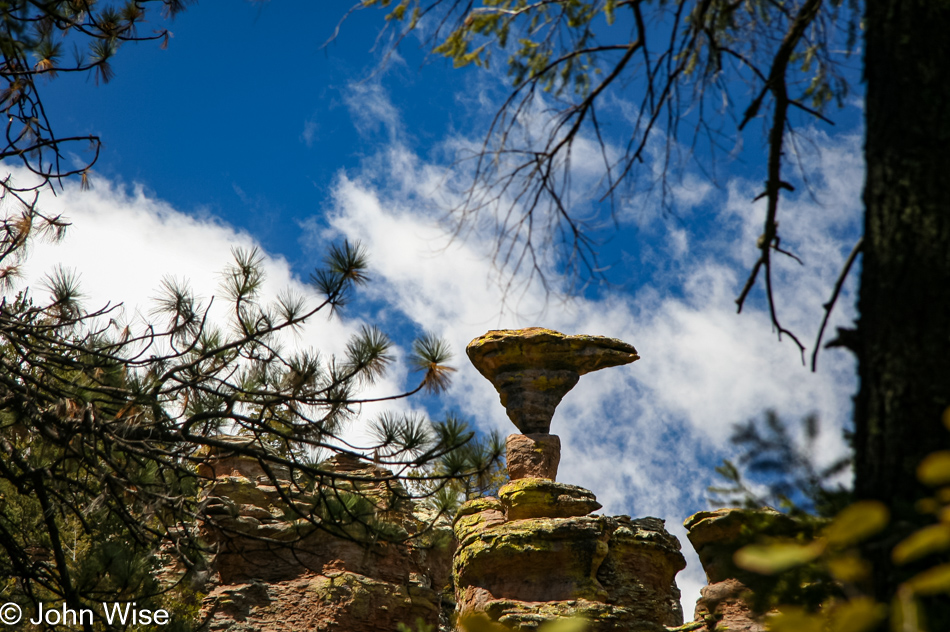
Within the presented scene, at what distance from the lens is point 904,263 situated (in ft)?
8.10

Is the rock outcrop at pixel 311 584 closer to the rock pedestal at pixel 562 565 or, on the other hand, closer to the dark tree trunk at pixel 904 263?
the rock pedestal at pixel 562 565

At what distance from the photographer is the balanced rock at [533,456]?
1415cm

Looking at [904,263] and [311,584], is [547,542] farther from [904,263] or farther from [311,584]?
[904,263]

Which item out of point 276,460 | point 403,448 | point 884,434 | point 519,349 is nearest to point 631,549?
point 519,349

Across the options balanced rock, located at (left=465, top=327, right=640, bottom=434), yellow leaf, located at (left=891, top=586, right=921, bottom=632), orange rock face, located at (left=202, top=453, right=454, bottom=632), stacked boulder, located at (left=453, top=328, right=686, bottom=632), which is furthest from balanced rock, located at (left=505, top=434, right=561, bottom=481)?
yellow leaf, located at (left=891, top=586, right=921, bottom=632)

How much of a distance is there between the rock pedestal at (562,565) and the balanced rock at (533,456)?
48 centimetres

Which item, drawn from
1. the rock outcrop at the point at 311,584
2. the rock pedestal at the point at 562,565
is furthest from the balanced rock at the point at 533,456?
the rock outcrop at the point at 311,584

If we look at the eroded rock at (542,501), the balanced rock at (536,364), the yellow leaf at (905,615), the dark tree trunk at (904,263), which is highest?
the balanced rock at (536,364)

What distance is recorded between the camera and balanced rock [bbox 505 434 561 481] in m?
14.1

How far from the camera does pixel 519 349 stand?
15070 mm

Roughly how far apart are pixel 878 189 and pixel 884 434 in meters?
0.82

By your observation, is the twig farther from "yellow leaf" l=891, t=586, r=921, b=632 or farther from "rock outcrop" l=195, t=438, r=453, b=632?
"rock outcrop" l=195, t=438, r=453, b=632

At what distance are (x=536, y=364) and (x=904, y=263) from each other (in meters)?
12.7

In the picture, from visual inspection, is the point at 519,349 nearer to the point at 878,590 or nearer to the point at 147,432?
the point at 147,432
